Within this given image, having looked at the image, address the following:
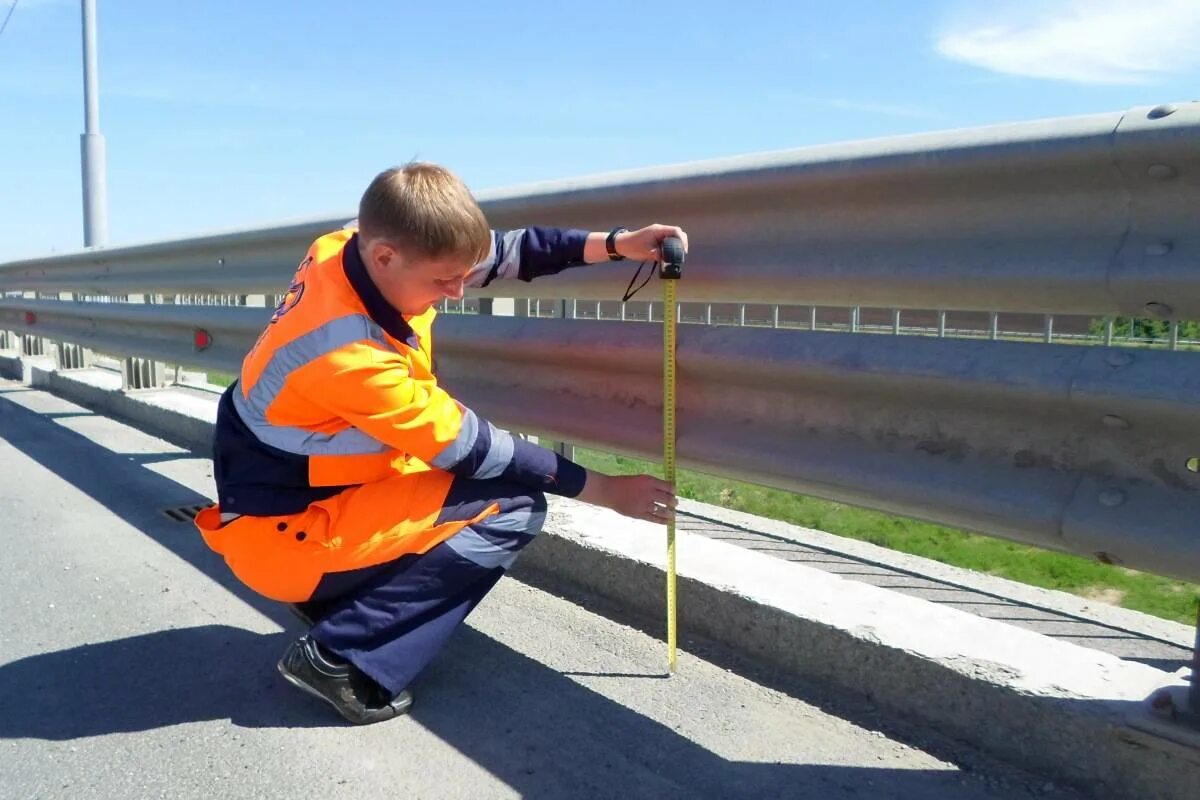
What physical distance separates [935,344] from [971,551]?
242 centimetres

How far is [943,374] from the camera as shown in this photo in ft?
6.46

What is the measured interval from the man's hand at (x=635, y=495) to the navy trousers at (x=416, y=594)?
235 mm

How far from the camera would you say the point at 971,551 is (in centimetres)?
418

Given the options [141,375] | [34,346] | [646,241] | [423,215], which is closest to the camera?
[423,215]

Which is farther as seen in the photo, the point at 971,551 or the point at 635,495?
the point at 971,551

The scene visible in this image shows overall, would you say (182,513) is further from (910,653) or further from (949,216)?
(949,216)

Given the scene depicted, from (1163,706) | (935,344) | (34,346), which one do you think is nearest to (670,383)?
(935,344)

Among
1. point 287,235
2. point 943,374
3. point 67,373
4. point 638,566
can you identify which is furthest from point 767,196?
point 67,373

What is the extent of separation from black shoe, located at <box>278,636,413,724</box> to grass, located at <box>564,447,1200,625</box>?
3.64 ft

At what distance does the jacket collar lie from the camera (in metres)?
2.27

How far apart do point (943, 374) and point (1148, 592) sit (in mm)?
2117

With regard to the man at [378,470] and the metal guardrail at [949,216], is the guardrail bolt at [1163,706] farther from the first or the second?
the man at [378,470]

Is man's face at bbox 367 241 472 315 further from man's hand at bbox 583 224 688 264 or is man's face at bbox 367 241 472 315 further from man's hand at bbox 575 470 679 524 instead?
man's hand at bbox 575 470 679 524

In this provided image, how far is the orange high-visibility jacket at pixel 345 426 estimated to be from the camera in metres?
2.20
